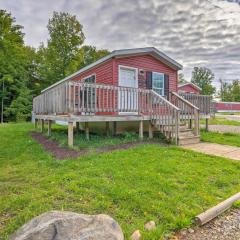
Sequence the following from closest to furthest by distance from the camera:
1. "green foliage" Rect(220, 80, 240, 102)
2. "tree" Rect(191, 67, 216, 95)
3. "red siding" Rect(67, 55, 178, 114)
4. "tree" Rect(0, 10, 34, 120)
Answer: "red siding" Rect(67, 55, 178, 114)
"tree" Rect(0, 10, 34, 120)
"green foliage" Rect(220, 80, 240, 102)
"tree" Rect(191, 67, 216, 95)

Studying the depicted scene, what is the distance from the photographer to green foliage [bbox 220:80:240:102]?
53656 millimetres

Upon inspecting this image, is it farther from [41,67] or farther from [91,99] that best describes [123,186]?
[41,67]

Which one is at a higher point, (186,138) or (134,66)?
(134,66)

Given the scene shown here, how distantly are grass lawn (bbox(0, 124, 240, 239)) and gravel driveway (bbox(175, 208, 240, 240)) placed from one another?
14 centimetres

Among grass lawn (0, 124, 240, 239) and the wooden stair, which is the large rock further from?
the wooden stair

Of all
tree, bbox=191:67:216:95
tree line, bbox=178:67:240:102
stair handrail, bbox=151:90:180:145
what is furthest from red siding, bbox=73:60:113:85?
tree, bbox=191:67:216:95

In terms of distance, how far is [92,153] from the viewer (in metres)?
6.21

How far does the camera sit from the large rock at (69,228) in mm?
2072

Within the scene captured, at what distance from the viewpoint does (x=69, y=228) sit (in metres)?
2.16

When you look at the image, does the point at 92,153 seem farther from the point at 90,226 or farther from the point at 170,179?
the point at 90,226

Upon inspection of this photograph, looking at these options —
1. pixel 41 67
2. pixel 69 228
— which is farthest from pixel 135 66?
pixel 41 67

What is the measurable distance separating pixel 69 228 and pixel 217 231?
1.97 m

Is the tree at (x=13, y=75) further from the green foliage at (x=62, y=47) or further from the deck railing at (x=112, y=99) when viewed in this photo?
the deck railing at (x=112, y=99)

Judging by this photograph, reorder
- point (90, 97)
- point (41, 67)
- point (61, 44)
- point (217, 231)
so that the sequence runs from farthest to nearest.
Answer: point (41, 67), point (61, 44), point (90, 97), point (217, 231)
